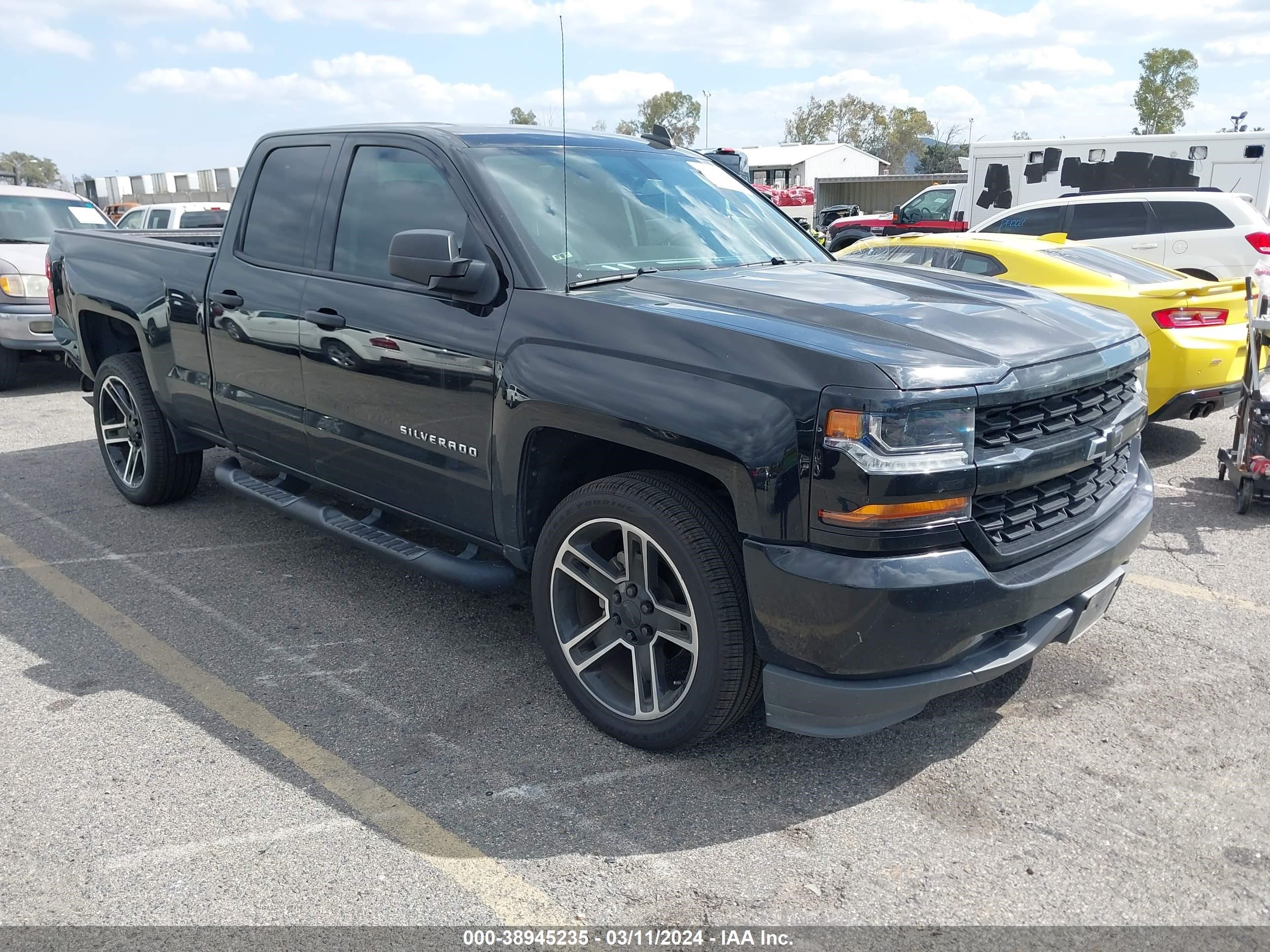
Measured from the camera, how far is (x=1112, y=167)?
17781mm

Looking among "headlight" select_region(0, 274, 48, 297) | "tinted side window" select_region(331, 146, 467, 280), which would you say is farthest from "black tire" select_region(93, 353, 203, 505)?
"headlight" select_region(0, 274, 48, 297)

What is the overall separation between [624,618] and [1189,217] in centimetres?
1070

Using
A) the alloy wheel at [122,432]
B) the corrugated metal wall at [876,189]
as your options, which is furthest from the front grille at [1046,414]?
the corrugated metal wall at [876,189]

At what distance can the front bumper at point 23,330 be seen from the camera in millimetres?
9703

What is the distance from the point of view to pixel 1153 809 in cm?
299

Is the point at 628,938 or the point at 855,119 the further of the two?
the point at 855,119

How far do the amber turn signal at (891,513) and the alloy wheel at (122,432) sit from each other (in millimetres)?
4402

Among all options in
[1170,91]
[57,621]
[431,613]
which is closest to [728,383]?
[431,613]

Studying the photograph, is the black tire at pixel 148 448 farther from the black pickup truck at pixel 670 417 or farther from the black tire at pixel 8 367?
the black tire at pixel 8 367

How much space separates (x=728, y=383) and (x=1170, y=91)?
9708 cm

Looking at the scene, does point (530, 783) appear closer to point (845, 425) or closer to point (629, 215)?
point (845, 425)

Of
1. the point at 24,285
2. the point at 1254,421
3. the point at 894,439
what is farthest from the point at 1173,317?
the point at 24,285

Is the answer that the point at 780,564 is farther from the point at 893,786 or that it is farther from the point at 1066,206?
the point at 1066,206

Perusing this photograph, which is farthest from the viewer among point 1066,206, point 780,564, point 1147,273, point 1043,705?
point 1066,206
